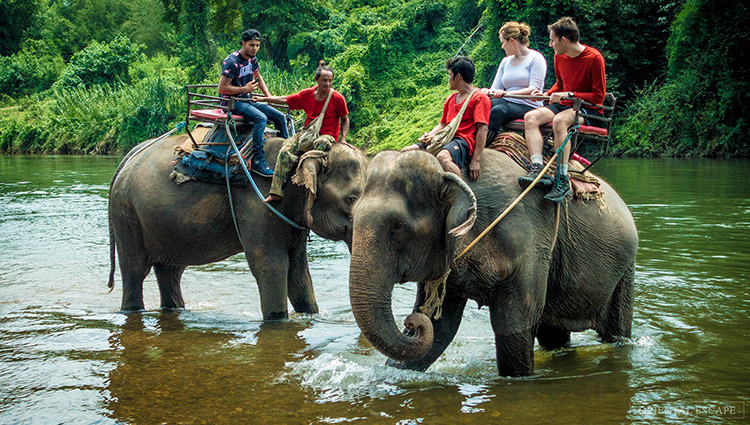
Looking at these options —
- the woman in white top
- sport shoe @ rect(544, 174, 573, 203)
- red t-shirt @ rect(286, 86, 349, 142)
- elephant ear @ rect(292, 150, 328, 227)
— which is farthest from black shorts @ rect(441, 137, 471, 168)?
red t-shirt @ rect(286, 86, 349, 142)

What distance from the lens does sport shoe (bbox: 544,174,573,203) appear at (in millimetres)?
4773

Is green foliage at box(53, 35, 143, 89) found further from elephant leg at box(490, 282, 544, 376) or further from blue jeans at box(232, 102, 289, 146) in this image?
elephant leg at box(490, 282, 544, 376)

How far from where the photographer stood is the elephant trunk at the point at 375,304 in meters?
4.11

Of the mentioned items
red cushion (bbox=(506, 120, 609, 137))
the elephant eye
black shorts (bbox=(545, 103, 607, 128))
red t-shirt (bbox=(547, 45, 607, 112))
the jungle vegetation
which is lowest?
the elephant eye

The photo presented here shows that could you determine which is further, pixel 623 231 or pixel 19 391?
pixel 623 231

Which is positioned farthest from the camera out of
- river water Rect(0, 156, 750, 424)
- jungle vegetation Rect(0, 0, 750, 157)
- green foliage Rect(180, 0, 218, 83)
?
green foliage Rect(180, 0, 218, 83)

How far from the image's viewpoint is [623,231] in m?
5.59

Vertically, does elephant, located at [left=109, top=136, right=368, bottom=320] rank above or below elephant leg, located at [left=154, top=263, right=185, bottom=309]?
above

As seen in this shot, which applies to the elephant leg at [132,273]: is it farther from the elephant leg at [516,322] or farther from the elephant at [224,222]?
the elephant leg at [516,322]

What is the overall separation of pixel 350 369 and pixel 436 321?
73 cm

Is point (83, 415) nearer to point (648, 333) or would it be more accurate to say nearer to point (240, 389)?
point (240, 389)

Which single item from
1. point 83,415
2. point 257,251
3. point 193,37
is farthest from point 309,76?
point 83,415

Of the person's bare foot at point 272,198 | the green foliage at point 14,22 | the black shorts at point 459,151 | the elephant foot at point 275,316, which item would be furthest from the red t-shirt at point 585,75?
the green foliage at point 14,22

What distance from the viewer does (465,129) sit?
4.84m
